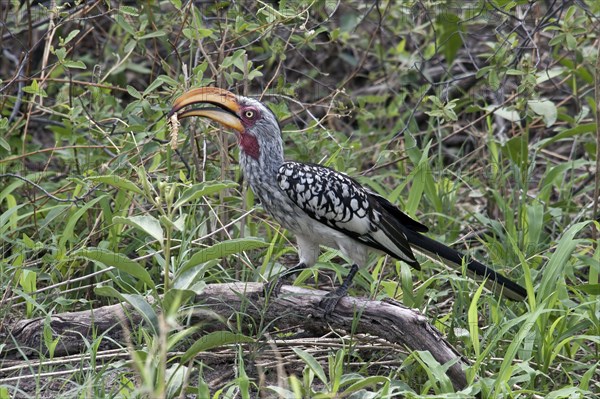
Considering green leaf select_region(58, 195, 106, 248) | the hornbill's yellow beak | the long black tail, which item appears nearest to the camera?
the hornbill's yellow beak

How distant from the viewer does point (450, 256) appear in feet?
13.9

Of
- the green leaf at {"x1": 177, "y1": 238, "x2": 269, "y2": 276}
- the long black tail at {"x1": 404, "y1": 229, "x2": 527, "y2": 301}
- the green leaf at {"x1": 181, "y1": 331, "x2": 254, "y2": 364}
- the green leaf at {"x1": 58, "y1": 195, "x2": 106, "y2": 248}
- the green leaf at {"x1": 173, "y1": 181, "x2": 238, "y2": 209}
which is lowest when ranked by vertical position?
the green leaf at {"x1": 58, "y1": 195, "x2": 106, "y2": 248}

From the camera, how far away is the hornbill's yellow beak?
13.0 feet

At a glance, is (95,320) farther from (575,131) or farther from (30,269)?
(575,131)

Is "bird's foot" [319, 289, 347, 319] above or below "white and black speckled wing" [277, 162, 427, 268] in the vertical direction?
below

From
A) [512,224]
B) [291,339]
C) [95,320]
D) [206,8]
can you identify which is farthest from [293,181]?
[206,8]

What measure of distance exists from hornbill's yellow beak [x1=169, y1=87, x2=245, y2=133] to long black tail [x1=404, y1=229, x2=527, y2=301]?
3.26 ft

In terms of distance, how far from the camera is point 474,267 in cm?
419

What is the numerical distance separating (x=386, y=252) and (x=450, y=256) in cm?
31

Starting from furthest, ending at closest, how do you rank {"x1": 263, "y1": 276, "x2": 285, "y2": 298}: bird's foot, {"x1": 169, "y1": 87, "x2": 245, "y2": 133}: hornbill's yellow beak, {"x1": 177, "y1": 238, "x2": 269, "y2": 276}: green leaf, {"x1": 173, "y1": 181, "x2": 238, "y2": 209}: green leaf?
{"x1": 169, "y1": 87, "x2": 245, "y2": 133}: hornbill's yellow beak, {"x1": 263, "y1": 276, "x2": 285, "y2": 298}: bird's foot, {"x1": 177, "y1": 238, "x2": 269, "y2": 276}: green leaf, {"x1": 173, "y1": 181, "x2": 238, "y2": 209}: green leaf

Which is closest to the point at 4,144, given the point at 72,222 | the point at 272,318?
the point at 72,222

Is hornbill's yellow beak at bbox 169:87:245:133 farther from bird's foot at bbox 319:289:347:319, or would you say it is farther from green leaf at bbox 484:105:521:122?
green leaf at bbox 484:105:521:122

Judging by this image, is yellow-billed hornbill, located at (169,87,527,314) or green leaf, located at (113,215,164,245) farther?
yellow-billed hornbill, located at (169,87,527,314)

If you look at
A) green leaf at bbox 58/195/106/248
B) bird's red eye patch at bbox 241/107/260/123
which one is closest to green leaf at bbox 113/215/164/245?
bird's red eye patch at bbox 241/107/260/123
